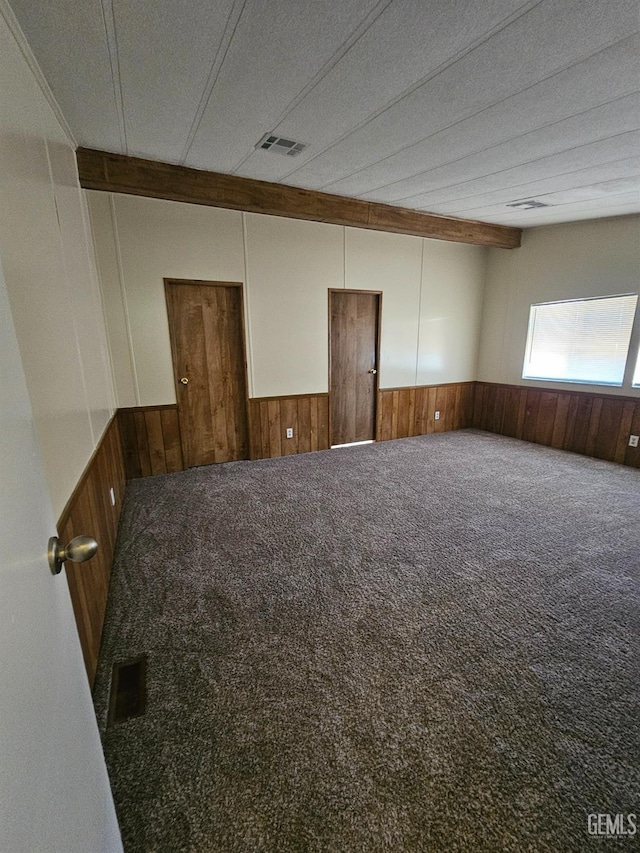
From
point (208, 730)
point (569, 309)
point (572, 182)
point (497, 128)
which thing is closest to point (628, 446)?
point (569, 309)

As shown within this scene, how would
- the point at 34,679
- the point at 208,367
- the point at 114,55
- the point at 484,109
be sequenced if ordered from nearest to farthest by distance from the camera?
A: the point at 34,679 < the point at 114,55 < the point at 484,109 < the point at 208,367

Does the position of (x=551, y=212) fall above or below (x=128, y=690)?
above

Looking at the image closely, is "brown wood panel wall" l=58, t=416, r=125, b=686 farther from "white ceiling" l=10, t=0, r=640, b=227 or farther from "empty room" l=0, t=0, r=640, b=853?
"white ceiling" l=10, t=0, r=640, b=227

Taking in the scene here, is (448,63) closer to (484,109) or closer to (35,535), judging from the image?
(484,109)

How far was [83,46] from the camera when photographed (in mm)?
1756

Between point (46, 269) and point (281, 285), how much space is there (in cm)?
284

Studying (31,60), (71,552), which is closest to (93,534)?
(71,552)

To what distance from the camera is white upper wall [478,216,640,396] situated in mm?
4250

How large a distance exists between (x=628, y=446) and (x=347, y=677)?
4497 mm

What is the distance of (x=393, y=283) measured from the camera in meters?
4.97

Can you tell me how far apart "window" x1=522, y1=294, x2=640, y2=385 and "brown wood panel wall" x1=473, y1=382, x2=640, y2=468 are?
0.82 ft

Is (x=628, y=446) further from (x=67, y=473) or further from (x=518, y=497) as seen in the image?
(x=67, y=473)

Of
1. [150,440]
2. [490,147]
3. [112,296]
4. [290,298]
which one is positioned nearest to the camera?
[490,147]

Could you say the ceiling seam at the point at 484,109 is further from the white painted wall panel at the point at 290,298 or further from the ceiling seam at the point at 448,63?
the white painted wall panel at the point at 290,298
